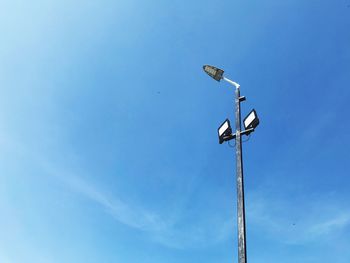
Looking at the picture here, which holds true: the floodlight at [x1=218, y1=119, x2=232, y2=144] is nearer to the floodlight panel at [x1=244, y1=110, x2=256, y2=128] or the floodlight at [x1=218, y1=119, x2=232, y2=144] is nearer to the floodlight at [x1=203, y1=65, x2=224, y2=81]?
the floodlight panel at [x1=244, y1=110, x2=256, y2=128]

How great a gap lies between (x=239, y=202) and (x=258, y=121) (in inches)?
72.5

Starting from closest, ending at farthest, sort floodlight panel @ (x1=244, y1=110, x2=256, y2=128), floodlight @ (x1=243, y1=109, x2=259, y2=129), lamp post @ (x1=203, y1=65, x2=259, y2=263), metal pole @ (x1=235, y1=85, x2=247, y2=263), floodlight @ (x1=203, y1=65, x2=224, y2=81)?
metal pole @ (x1=235, y1=85, x2=247, y2=263) → lamp post @ (x1=203, y1=65, x2=259, y2=263) → floodlight @ (x1=243, y1=109, x2=259, y2=129) → floodlight panel @ (x1=244, y1=110, x2=256, y2=128) → floodlight @ (x1=203, y1=65, x2=224, y2=81)

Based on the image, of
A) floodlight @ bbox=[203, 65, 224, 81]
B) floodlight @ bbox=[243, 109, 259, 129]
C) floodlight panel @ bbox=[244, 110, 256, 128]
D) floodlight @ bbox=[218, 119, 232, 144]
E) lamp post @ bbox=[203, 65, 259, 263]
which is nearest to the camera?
lamp post @ bbox=[203, 65, 259, 263]

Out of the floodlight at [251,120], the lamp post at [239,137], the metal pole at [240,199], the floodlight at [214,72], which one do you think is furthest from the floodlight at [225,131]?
the floodlight at [214,72]

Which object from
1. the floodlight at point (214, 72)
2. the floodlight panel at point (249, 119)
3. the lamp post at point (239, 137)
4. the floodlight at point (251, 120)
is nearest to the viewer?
the lamp post at point (239, 137)

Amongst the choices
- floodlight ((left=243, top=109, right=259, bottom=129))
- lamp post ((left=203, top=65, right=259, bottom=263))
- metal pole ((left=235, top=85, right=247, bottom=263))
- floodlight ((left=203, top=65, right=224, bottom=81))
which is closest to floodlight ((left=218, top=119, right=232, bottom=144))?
lamp post ((left=203, top=65, right=259, bottom=263))

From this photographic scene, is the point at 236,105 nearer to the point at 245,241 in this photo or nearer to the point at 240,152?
the point at 240,152

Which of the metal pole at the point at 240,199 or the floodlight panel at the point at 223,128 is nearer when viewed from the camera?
the metal pole at the point at 240,199

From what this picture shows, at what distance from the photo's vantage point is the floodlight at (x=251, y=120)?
25.1ft

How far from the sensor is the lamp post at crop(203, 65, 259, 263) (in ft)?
20.8

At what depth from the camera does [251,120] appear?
7805mm

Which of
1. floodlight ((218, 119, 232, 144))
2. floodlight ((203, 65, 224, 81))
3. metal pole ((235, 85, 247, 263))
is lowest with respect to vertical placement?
metal pole ((235, 85, 247, 263))

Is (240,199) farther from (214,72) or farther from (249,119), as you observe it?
(214,72)

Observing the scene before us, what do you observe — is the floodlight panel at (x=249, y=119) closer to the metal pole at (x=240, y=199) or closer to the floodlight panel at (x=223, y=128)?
the metal pole at (x=240, y=199)
